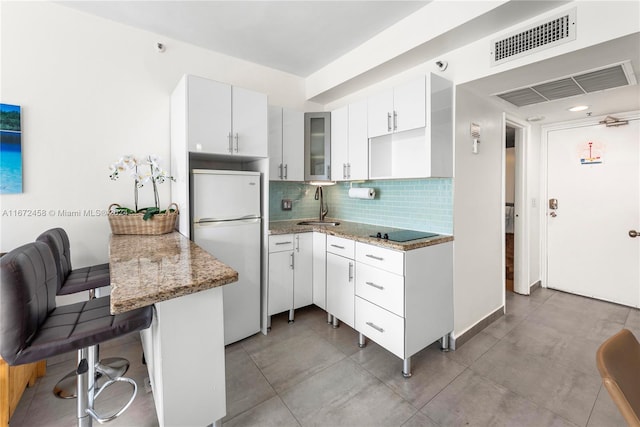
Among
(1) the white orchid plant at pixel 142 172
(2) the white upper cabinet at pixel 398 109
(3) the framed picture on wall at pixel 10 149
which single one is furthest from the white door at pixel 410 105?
(3) the framed picture on wall at pixel 10 149

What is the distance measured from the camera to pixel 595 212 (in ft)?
10.8

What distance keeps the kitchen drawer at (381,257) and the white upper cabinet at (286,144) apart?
118 cm

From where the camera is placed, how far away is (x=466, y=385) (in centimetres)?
191

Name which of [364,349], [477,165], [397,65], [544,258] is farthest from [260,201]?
[544,258]

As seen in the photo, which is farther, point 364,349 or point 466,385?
point 364,349

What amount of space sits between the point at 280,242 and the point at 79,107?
197cm

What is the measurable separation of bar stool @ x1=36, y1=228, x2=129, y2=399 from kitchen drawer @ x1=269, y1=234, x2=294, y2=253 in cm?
125

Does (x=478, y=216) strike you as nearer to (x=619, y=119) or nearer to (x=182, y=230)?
(x=619, y=119)

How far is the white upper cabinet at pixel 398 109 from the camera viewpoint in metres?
2.17

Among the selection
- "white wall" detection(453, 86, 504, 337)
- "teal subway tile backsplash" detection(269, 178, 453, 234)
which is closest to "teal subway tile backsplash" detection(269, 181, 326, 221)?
"teal subway tile backsplash" detection(269, 178, 453, 234)

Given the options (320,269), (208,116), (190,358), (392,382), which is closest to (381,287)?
(392,382)

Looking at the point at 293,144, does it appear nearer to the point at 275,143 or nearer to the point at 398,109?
the point at 275,143

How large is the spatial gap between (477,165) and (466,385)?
180 cm

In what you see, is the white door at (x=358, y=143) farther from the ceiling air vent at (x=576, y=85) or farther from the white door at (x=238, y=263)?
the ceiling air vent at (x=576, y=85)
